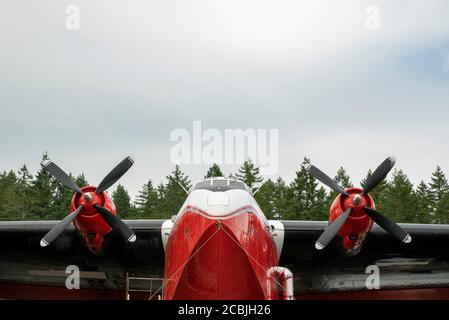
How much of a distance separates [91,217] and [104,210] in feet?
1.55

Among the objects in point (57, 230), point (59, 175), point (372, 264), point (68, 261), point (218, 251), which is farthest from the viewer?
point (372, 264)

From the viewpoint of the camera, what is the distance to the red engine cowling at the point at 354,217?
1280 centimetres

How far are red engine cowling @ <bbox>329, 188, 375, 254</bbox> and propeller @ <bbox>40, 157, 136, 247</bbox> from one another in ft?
17.7

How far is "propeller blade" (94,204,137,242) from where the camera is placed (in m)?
12.6

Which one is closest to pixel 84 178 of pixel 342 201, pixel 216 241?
pixel 342 201

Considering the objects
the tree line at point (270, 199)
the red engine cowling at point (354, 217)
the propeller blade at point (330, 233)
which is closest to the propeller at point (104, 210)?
the propeller blade at point (330, 233)

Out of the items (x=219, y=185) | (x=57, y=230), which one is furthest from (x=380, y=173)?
(x=57, y=230)

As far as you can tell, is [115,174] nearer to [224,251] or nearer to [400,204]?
[224,251]

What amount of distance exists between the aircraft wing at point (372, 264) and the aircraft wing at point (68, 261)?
437 centimetres

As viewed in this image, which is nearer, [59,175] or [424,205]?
[59,175]

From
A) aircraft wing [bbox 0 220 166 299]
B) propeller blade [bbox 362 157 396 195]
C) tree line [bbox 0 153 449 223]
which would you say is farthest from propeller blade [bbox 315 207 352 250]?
tree line [bbox 0 153 449 223]

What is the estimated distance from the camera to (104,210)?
41.9 feet

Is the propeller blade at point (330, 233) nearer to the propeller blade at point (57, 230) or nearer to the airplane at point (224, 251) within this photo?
the airplane at point (224, 251)
